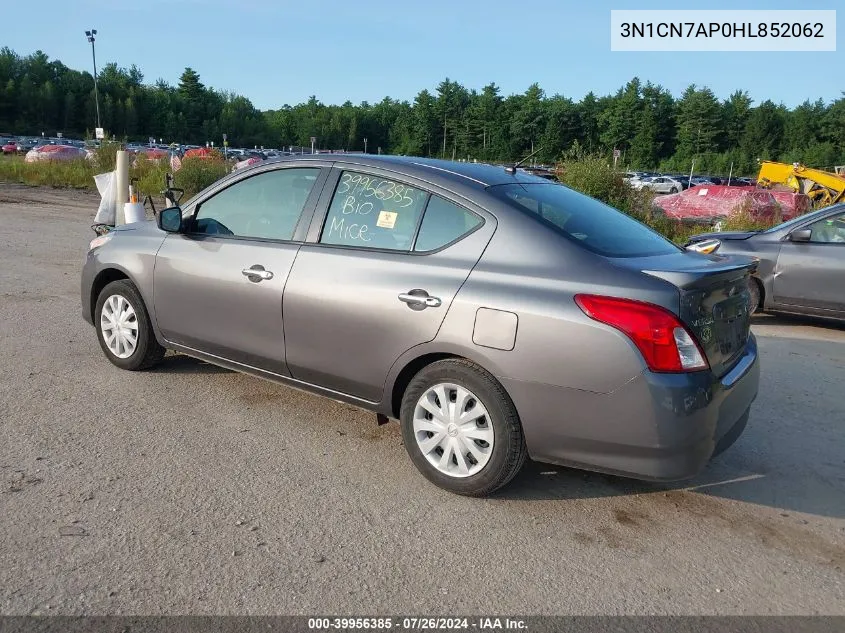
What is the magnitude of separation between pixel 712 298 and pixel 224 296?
9.42ft

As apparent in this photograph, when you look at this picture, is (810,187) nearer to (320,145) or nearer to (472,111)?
(472,111)

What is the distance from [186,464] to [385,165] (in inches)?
79.6

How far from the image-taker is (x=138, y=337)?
16.9 ft

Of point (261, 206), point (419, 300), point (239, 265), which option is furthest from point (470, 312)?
point (261, 206)

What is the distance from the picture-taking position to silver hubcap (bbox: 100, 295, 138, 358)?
17.0 feet

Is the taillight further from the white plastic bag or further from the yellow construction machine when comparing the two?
the yellow construction machine

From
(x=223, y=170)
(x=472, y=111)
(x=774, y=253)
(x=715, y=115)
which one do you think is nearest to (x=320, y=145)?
(x=472, y=111)

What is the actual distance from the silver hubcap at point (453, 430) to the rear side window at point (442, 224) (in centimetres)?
76

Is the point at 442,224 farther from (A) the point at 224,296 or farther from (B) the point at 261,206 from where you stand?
(A) the point at 224,296

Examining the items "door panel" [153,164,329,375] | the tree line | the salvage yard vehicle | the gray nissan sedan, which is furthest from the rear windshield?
the tree line

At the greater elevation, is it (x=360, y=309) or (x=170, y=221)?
(x=170, y=221)

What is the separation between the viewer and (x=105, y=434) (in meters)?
4.16

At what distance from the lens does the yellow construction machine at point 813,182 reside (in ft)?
79.5

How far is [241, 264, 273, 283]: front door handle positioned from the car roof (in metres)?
0.75
